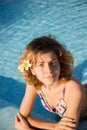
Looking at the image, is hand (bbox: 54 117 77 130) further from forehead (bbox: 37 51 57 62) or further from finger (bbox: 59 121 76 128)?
forehead (bbox: 37 51 57 62)

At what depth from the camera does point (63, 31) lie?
5781mm

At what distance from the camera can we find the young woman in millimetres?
2385

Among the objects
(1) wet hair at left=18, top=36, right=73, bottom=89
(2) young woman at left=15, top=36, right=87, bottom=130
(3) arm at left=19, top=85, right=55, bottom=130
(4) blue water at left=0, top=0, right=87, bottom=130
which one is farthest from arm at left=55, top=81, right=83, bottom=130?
(4) blue water at left=0, top=0, right=87, bottom=130

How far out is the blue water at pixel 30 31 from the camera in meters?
4.36

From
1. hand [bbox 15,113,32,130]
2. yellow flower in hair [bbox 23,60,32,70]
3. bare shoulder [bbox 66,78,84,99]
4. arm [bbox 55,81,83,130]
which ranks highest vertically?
yellow flower in hair [bbox 23,60,32,70]

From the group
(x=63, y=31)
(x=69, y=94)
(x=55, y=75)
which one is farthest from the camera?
(x=63, y=31)

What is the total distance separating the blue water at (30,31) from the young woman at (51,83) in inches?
18.0

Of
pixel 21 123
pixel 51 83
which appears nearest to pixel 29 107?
pixel 21 123

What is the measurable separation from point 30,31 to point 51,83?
3.63 meters

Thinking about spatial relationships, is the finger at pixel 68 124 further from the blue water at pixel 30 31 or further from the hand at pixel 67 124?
the blue water at pixel 30 31

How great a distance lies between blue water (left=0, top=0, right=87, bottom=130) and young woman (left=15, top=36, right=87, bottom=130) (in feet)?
1.50

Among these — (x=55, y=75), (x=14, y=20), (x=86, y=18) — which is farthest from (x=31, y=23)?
(x=55, y=75)

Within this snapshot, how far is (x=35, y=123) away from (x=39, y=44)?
82 centimetres

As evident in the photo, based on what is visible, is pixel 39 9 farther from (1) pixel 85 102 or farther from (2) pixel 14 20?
(1) pixel 85 102
